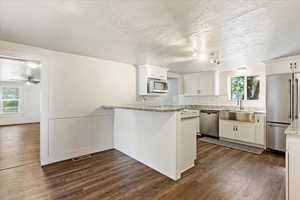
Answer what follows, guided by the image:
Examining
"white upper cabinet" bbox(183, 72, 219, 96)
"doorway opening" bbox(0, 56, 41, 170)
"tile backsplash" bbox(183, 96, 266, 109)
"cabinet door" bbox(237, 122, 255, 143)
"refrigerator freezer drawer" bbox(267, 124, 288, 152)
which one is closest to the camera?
"refrigerator freezer drawer" bbox(267, 124, 288, 152)

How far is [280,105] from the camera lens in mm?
3318

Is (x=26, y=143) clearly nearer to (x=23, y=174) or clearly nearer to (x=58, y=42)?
(x=23, y=174)

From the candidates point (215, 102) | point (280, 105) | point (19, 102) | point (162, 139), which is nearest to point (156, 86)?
point (162, 139)

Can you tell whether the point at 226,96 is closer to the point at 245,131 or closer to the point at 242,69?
the point at 242,69

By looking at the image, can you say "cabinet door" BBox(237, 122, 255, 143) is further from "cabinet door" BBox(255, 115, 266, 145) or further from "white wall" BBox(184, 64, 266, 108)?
"white wall" BBox(184, 64, 266, 108)

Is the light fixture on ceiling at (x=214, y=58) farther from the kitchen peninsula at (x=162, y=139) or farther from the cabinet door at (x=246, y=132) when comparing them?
the cabinet door at (x=246, y=132)

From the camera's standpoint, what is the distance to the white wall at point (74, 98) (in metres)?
2.86

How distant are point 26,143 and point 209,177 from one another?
16.4ft

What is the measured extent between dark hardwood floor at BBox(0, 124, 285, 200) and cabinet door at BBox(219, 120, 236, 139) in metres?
1.16

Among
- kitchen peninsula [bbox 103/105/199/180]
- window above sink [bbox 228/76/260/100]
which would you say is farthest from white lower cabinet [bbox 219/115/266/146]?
kitchen peninsula [bbox 103/105/199/180]

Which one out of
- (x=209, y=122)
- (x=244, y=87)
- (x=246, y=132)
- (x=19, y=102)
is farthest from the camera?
(x=19, y=102)

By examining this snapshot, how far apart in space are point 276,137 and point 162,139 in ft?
9.40

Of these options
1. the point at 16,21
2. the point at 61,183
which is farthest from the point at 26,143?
the point at 16,21

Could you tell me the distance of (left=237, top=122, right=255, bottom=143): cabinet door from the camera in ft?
12.6
